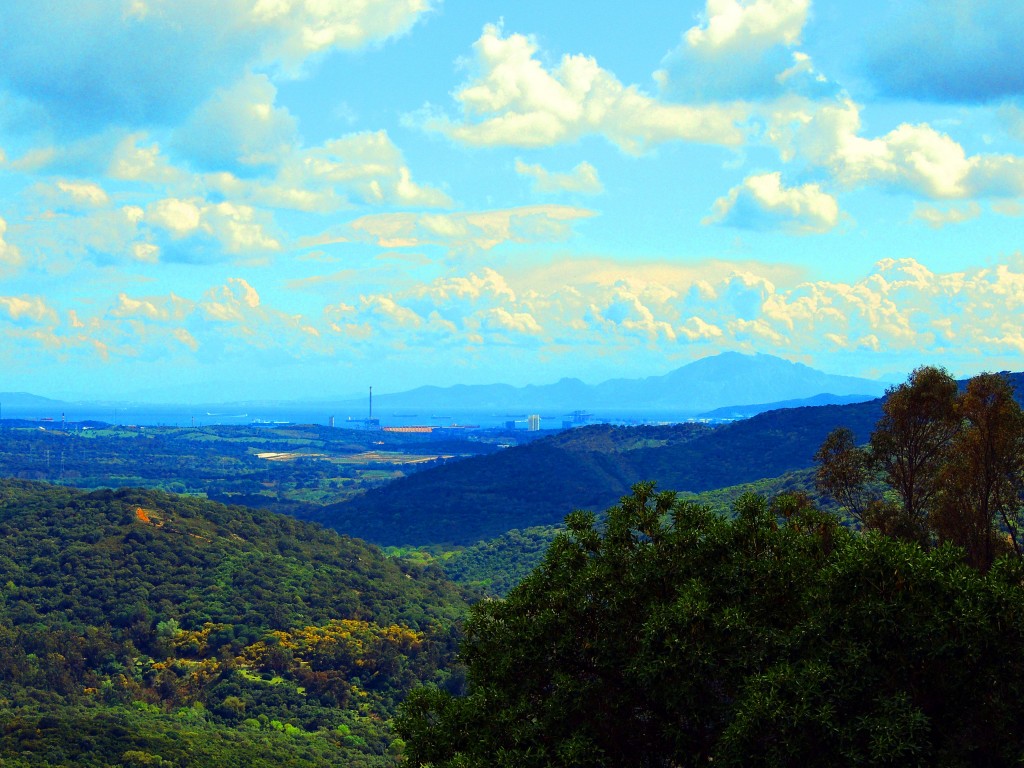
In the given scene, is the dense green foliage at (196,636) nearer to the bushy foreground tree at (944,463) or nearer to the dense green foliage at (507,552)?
the dense green foliage at (507,552)

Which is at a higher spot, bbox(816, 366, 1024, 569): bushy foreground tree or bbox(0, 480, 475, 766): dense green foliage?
bbox(816, 366, 1024, 569): bushy foreground tree

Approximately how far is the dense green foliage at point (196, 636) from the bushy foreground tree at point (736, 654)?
159ft

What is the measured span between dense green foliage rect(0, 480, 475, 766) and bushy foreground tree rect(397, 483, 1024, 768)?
48376 mm

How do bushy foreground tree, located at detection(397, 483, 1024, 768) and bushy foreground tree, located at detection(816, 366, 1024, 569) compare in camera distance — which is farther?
bushy foreground tree, located at detection(816, 366, 1024, 569)

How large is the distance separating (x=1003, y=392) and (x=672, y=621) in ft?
62.8

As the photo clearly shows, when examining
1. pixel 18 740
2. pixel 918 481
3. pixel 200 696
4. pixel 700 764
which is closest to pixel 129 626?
pixel 200 696

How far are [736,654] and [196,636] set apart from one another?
90.1 meters

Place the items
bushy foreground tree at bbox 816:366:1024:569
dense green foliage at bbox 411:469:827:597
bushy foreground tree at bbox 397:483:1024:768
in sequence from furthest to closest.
→ dense green foliage at bbox 411:469:827:597, bushy foreground tree at bbox 816:366:1024:569, bushy foreground tree at bbox 397:483:1024:768

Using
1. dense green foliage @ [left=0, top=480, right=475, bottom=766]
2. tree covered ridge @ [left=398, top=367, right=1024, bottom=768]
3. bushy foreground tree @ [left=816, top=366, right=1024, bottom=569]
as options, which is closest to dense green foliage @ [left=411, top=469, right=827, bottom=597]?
dense green foliage @ [left=0, top=480, right=475, bottom=766]

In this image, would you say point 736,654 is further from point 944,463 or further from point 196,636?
point 196,636

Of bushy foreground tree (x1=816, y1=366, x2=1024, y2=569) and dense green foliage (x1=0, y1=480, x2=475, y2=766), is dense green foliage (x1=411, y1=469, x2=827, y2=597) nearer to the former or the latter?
dense green foliage (x1=0, y1=480, x2=475, y2=766)

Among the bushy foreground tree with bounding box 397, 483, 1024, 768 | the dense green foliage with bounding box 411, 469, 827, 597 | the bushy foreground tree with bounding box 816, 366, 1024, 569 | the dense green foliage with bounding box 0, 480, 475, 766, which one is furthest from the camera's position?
the dense green foliage with bounding box 411, 469, 827, 597

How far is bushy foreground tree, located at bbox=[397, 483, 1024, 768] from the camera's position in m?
14.8

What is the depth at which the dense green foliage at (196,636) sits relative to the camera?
2746 inches
